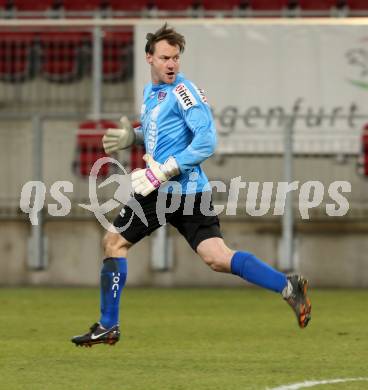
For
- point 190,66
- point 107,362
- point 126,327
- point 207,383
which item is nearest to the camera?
point 207,383

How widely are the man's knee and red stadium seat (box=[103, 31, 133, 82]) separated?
22.4ft

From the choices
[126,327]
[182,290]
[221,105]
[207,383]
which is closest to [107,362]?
[207,383]

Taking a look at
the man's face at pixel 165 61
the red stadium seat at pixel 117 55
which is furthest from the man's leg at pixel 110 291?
Answer: the red stadium seat at pixel 117 55

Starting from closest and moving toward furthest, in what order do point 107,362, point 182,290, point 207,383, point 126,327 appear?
point 207,383 → point 107,362 → point 126,327 → point 182,290

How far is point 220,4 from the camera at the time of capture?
55.8 ft

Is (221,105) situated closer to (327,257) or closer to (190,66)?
(190,66)

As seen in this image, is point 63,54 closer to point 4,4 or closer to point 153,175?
point 4,4

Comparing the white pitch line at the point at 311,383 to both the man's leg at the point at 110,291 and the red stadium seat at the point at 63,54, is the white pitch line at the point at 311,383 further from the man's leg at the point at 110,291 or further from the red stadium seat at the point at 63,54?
the red stadium seat at the point at 63,54

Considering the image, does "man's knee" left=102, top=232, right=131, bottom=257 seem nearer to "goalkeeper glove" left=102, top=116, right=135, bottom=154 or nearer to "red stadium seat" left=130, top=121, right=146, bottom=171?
"goalkeeper glove" left=102, top=116, right=135, bottom=154

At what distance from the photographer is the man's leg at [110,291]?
775 cm

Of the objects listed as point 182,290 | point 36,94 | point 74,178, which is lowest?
point 182,290

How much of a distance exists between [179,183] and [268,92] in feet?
22.7

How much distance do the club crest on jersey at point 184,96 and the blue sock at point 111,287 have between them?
3.54 ft

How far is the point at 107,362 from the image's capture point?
7543mm
